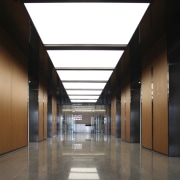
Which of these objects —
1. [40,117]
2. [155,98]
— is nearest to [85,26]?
[155,98]

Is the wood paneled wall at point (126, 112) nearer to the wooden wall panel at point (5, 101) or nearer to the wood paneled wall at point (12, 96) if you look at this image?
the wood paneled wall at point (12, 96)

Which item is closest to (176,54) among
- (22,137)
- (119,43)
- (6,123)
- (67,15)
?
(119,43)

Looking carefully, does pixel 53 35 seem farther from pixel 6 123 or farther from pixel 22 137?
pixel 22 137

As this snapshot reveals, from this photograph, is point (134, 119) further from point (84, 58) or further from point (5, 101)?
point (5, 101)

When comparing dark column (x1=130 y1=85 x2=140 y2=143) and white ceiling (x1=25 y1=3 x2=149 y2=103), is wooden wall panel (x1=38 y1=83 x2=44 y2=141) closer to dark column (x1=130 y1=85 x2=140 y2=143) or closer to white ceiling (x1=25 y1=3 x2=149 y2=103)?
white ceiling (x1=25 y1=3 x2=149 y2=103)

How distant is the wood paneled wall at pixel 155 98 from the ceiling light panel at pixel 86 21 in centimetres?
169

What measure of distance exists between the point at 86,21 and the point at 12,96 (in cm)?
542

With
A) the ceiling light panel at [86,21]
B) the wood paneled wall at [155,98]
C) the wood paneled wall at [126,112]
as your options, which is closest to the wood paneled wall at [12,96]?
the ceiling light panel at [86,21]

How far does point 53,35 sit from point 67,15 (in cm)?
242

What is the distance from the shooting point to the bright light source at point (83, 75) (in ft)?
66.1

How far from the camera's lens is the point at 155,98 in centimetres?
1377

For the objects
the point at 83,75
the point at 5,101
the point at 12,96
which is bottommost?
the point at 5,101

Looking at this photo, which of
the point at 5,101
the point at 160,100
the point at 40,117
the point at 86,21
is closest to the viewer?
the point at 86,21

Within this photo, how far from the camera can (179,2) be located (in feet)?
28.4
